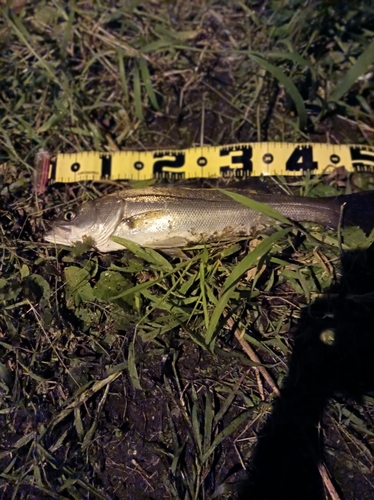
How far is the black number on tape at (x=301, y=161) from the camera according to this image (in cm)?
385

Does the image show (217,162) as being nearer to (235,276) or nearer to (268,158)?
(268,158)

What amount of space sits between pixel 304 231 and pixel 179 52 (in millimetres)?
2293

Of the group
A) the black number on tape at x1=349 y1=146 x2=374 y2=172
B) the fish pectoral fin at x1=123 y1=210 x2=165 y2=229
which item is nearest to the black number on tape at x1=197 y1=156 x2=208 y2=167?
the fish pectoral fin at x1=123 y1=210 x2=165 y2=229

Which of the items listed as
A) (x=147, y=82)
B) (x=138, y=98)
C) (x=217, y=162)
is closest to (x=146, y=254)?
(x=217, y=162)

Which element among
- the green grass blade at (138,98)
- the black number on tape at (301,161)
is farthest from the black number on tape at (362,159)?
the green grass blade at (138,98)

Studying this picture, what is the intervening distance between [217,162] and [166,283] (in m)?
1.25

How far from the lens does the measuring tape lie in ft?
12.6

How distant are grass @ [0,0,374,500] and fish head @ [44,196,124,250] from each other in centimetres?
15

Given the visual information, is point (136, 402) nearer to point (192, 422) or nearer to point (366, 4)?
point (192, 422)

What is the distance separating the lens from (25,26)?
4.48m

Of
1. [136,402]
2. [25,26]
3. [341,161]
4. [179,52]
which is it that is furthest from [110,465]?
[25,26]

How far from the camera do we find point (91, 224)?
11.4ft

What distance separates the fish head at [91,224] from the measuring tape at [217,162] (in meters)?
0.49

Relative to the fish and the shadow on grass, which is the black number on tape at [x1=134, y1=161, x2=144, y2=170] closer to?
the fish
